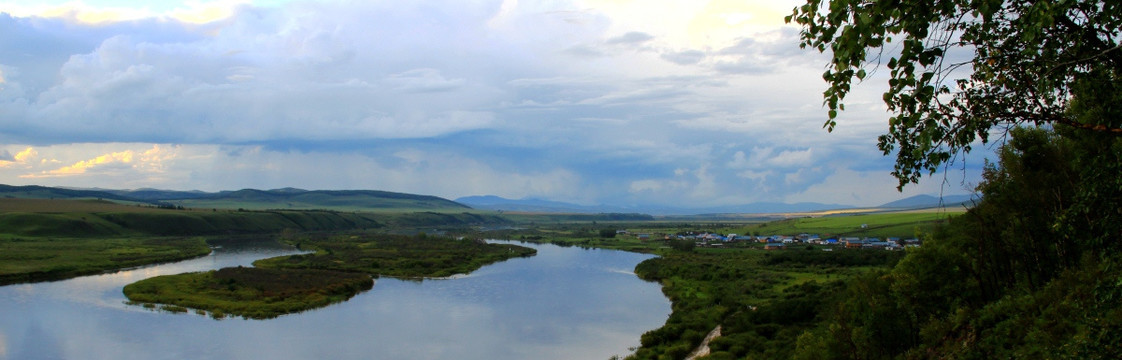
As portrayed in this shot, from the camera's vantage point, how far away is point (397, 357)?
3747 cm

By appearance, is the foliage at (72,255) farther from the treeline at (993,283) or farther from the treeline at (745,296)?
the treeline at (993,283)

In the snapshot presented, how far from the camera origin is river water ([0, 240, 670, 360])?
38.0 meters

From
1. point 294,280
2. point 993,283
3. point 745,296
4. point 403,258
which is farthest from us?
point 403,258

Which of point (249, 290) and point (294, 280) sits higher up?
point (294, 280)

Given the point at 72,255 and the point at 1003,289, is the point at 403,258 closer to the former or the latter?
the point at 72,255

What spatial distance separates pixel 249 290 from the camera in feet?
191

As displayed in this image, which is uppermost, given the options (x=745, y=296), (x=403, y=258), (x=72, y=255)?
(x=72, y=255)

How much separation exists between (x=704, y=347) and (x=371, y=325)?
914 inches

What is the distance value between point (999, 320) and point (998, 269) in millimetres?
5861

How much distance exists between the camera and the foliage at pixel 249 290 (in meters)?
50.8

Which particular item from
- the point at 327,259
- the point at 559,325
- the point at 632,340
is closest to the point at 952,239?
the point at 632,340

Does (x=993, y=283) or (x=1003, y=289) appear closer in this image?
(x=1003, y=289)

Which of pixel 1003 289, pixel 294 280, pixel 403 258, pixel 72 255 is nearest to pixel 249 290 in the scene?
pixel 294 280

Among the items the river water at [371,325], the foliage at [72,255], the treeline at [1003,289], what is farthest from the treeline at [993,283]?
A: the foliage at [72,255]
